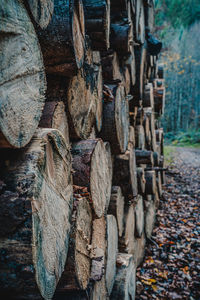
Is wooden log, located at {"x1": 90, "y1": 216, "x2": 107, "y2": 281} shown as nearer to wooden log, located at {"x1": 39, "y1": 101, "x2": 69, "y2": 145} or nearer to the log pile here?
the log pile

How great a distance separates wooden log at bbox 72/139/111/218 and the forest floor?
1.64m

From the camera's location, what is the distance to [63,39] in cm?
93

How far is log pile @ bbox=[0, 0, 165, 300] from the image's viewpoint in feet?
2.12

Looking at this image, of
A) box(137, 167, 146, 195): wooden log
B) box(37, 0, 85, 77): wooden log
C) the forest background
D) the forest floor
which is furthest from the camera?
the forest background

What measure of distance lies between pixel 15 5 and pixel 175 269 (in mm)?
3047

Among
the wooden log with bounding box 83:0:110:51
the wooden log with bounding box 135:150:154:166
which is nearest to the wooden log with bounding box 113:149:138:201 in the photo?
the wooden log with bounding box 135:150:154:166

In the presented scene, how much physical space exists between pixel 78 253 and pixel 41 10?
1.00 m

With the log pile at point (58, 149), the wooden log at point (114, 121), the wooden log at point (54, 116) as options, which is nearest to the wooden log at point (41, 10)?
the log pile at point (58, 149)

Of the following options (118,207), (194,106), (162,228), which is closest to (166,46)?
(194,106)

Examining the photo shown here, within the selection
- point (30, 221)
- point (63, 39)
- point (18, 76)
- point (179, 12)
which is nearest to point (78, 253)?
point (30, 221)

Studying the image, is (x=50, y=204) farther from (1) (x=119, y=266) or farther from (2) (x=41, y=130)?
(1) (x=119, y=266)

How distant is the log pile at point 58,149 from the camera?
25.5 inches

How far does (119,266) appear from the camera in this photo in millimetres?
1932

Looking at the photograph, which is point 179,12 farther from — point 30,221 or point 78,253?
point 30,221
